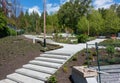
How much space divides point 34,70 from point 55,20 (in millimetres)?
39655

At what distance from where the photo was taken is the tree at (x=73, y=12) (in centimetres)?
5394

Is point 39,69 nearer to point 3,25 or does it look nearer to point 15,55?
point 15,55

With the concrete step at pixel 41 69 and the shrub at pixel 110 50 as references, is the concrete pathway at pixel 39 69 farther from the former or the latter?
the shrub at pixel 110 50

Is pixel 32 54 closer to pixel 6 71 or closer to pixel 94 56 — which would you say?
pixel 6 71

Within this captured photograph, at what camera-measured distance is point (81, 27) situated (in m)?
39.5

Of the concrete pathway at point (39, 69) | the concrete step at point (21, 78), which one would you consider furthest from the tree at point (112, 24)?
the concrete step at point (21, 78)

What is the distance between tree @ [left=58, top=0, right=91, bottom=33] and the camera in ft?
177

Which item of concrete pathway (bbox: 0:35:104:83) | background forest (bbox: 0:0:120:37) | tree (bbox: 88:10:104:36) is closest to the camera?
concrete pathway (bbox: 0:35:104:83)

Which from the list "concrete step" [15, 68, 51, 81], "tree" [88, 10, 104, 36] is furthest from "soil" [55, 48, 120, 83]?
"tree" [88, 10, 104, 36]

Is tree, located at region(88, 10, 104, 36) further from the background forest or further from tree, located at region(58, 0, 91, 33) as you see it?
tree, located at region(58, 0, 91, 33)

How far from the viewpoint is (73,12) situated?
54.1 m

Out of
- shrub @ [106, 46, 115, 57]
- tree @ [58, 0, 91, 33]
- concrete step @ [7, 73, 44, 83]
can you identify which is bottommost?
concrete step @ [7, 73, 44, 83]

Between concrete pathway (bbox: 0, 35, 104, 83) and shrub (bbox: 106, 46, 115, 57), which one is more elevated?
shrub (bbox: 106, 46, 115, 57)

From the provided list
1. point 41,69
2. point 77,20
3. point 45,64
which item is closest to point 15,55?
point 45,64
